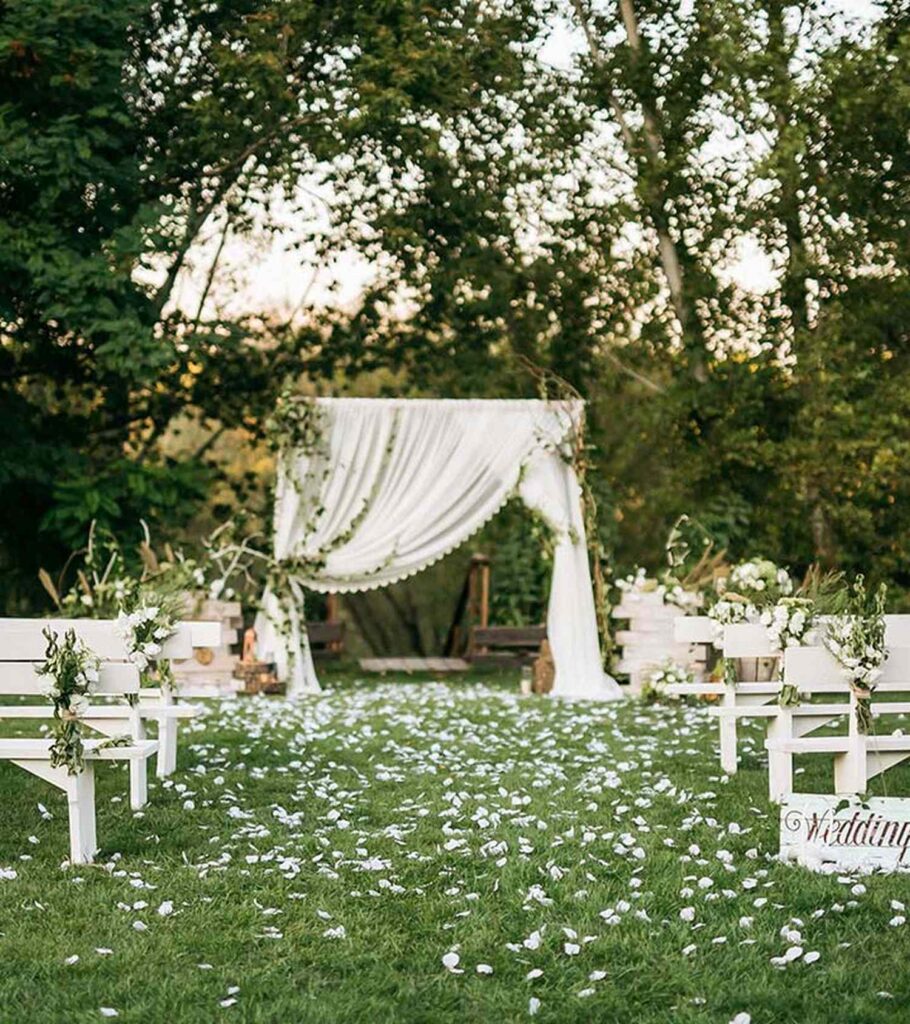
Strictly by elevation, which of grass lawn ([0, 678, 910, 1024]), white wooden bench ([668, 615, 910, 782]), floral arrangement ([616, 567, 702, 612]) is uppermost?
floral arrangement ([616, 567, 702, 612])

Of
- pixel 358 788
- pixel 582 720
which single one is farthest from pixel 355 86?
pixel 358 788

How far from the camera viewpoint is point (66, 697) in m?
6.42

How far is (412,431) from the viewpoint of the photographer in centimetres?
1465

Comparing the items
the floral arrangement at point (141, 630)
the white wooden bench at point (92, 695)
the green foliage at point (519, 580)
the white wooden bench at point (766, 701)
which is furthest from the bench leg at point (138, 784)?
the green foliage at point (519, 580)

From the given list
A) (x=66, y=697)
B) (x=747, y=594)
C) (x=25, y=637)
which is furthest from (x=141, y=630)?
(x=747, y=594)

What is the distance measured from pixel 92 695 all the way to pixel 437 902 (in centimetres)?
194

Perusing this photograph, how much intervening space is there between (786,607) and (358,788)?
8.05 feet

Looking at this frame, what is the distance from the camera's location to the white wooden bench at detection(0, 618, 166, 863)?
6.49 m

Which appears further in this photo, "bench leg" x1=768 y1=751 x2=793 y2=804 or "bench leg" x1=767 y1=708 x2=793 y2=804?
"bench leg" x1=767 y1=708 x2=793 y2=804

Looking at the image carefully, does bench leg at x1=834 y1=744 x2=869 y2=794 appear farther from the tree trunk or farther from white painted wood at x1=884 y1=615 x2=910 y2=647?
the tree trunk

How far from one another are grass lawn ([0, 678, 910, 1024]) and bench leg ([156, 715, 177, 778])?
0.39 feet

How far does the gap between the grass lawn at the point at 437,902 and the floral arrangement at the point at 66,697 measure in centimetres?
45

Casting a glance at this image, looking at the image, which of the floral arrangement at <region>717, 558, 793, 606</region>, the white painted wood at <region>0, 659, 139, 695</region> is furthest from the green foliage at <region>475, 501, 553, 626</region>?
the white painted wood at <region>0, 659, 139, 695</region>

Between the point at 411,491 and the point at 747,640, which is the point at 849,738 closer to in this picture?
the point at 747,640
